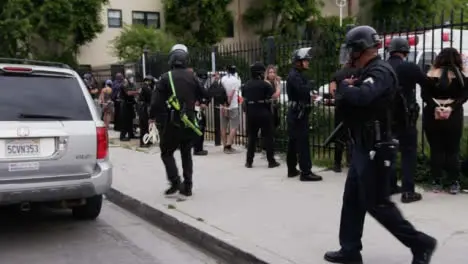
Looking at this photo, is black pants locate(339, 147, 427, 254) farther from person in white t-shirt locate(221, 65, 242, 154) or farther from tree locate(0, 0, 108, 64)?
tree locate(0, 0, 108, 64)

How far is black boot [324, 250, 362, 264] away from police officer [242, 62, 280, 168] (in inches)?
192

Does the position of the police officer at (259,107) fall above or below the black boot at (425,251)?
above

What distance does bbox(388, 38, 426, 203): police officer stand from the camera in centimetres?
676

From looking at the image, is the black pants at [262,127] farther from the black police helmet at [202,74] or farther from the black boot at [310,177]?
the black police helmet at [202,74]

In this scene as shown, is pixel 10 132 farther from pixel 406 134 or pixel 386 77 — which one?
pixel 406 134

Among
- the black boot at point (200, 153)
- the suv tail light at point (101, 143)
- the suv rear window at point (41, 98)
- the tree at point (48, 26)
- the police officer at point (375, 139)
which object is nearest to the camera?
the police officer at point (375, 139)

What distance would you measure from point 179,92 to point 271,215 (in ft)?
6.53

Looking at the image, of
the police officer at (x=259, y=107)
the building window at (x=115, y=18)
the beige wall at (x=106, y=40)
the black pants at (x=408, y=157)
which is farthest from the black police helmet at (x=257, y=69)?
the building window at (x=115, y=18)

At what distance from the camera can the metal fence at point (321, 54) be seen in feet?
27.1

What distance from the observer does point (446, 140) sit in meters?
7.02

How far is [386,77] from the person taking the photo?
4391mm

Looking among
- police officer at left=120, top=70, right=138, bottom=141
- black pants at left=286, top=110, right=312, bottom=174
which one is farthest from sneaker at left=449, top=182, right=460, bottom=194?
police officer at left=120, top=70, right=138, bottom=141

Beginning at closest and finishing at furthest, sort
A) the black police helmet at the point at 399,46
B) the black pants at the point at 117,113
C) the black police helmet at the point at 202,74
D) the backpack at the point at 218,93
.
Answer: the black police helmet at the point at 399,46
the backpack at the point at 218,93
the black police helmet at the point at 202,74
the black pants at the point at 117,113

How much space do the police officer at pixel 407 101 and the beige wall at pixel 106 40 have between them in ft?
101
